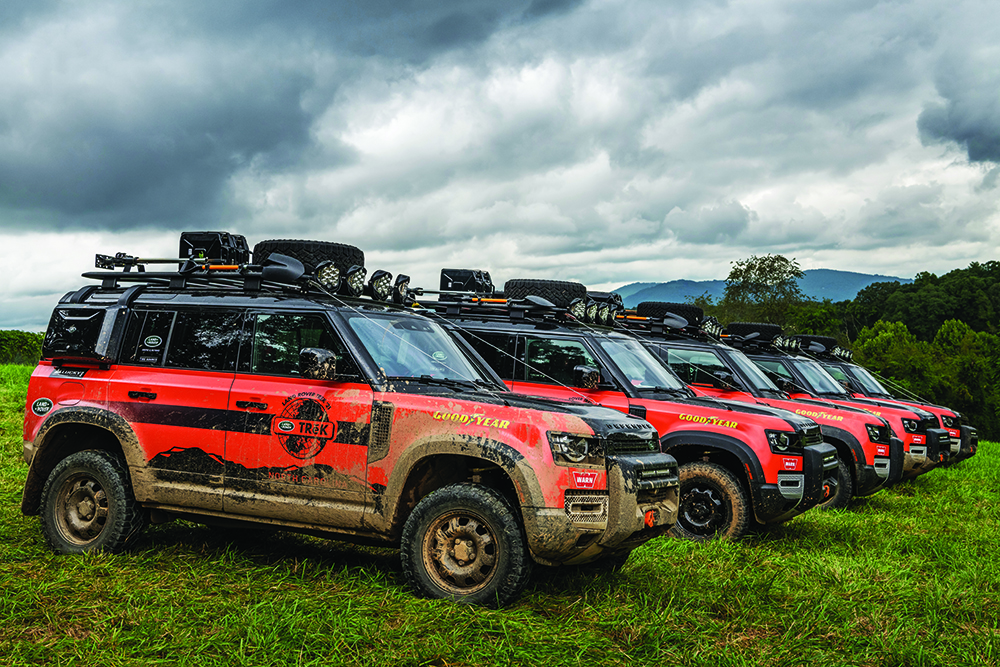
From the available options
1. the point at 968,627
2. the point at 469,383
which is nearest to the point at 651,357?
the point at 469,383

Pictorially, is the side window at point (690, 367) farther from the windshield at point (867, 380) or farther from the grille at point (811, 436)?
the windshield at point (867, 380)

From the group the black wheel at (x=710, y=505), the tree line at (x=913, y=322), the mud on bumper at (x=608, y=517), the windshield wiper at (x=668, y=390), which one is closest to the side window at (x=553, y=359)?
the windshield wiper at (x=668, y=390)

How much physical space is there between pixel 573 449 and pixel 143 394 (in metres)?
3.36

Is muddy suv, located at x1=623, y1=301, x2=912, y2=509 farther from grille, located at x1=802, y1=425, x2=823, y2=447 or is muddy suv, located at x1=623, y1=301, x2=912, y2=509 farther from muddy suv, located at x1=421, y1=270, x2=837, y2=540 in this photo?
grille, located at x1=802, y1=425, x2=823, y2=447

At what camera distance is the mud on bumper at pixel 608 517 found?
5.04 m

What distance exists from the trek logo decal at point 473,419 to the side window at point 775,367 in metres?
9.13

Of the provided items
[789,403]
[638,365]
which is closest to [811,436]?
[638,365]

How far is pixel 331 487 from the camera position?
5.56m

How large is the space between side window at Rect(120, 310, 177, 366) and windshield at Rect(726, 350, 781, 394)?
7.11m

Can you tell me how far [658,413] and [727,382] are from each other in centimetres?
284

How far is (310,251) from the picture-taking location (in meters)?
7.28

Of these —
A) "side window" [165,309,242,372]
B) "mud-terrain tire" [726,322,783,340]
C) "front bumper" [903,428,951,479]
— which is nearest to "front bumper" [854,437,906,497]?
"front bumper" [903,428,951,479]

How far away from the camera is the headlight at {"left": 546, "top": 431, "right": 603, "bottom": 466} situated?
16.9 feet

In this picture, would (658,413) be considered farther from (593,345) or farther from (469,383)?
(469,383)
